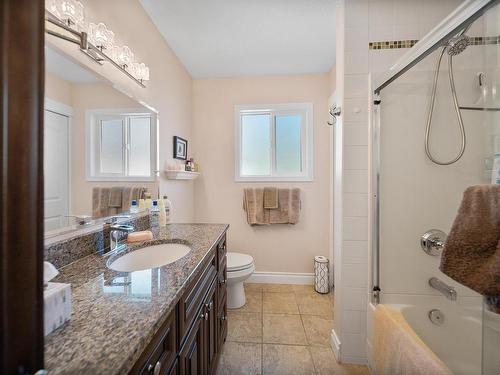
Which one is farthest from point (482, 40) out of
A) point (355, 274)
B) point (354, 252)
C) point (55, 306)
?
point (55, 306)

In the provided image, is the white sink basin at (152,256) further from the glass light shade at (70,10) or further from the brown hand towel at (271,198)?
the brown hand towel at (271,198)

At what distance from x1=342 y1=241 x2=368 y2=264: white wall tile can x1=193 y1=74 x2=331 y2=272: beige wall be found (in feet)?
3.41

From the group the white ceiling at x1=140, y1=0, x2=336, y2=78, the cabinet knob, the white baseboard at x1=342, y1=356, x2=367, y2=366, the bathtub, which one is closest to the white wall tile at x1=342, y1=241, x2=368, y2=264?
the bathtub

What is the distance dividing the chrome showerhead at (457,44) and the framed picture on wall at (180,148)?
199 cm

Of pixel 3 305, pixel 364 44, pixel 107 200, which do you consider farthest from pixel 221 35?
pixel 3 305

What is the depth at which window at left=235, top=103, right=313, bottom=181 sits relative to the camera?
251 cm

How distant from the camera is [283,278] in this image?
2.53m

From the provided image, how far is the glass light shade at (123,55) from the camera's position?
1.28 meters

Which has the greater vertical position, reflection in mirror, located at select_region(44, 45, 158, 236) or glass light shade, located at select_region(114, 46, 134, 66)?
glass light shade, located at select_region(114, 46, 134, 66)

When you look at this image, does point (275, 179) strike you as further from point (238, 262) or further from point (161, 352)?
point (161, 352)

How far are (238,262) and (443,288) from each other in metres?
1.45

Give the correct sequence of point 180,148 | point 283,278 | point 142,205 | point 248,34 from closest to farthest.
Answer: point 142,205
point 248,34
point 180,148
point 283,278

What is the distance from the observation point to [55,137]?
92cm

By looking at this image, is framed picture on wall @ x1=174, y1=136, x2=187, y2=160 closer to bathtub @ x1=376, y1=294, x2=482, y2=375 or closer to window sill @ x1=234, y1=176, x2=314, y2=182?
window sill @ x1=234, y1=176, x2=314, y2=182
